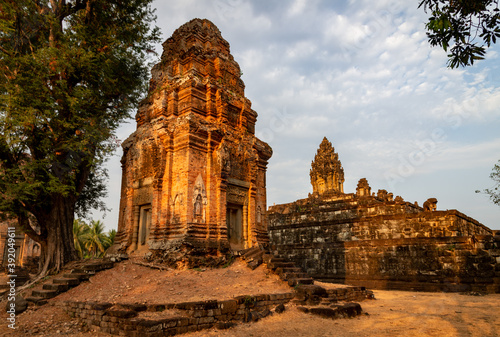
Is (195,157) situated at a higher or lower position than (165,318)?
higher

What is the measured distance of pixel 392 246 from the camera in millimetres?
15172

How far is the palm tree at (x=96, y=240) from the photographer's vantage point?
3325cm

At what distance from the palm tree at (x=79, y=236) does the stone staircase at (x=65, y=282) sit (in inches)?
999

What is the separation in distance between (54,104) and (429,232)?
1629 centimetres

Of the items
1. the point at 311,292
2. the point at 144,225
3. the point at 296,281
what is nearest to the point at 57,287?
the point at 144,225

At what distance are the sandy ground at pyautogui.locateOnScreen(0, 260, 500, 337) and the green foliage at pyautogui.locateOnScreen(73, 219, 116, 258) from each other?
2638cm

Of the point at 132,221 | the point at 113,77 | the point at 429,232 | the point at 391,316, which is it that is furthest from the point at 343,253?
the point at 113,77

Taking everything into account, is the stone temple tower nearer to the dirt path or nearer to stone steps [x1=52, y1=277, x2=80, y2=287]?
the dirt path

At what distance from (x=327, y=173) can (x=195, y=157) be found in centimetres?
2012

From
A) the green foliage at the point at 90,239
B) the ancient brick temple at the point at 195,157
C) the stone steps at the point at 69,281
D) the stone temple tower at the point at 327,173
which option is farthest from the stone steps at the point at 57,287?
the green foliage at the point at 90,239

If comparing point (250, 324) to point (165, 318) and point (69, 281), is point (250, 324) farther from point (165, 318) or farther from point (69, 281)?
point (69, 281)

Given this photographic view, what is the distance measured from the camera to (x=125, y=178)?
13.5 m

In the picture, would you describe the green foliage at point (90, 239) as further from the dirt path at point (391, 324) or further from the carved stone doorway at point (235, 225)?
the dirt path at point (391, 324)

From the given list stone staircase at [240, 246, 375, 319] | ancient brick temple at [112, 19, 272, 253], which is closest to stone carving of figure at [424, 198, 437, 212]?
stone staircase at [240, 246, 375, 319]
